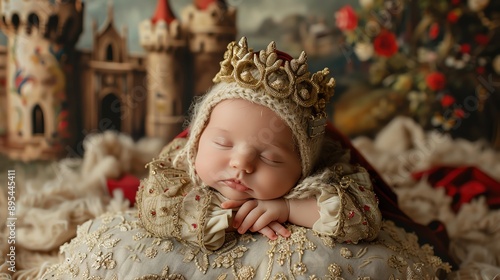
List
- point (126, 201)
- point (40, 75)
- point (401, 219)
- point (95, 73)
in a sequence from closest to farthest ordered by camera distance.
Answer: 1. point (401, 219)
2. point (126, 201)
3. point (40, 75)
4. point (95, 73)

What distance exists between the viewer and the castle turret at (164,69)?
7.45ft


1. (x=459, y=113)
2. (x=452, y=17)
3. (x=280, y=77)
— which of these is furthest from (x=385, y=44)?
(x=280, y=77)

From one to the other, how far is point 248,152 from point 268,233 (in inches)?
7.0

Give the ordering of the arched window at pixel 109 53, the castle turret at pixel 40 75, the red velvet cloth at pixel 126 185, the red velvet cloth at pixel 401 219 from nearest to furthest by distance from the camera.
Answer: the red velvet cloth at pixel 401 219 < the red velvet cloth at pixel 126 185 < the castle turret at pixel 40 75 < the arched window at pixel 109 53

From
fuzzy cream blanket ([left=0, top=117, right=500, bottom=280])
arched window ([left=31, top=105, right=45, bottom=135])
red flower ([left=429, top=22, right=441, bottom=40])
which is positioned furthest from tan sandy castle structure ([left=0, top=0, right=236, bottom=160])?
red flower ([left=429, top=22, right=441, bottom=40])

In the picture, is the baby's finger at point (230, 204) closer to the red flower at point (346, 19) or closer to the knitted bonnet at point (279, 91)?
the knitted bonnet at point (279, 91)

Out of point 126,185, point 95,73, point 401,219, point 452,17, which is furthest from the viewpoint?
point 452,17

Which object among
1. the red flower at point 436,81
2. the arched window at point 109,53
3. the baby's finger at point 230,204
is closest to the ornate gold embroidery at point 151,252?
the baby's finger at point 230,204

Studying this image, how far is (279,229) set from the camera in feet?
3.66

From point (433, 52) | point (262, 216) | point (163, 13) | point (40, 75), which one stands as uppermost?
point (163, 13)

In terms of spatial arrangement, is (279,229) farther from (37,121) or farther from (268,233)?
(37,121)

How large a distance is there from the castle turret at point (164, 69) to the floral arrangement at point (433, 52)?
0.73 meters

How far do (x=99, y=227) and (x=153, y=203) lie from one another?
0.60 feet

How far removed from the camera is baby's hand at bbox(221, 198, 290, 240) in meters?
1.11
